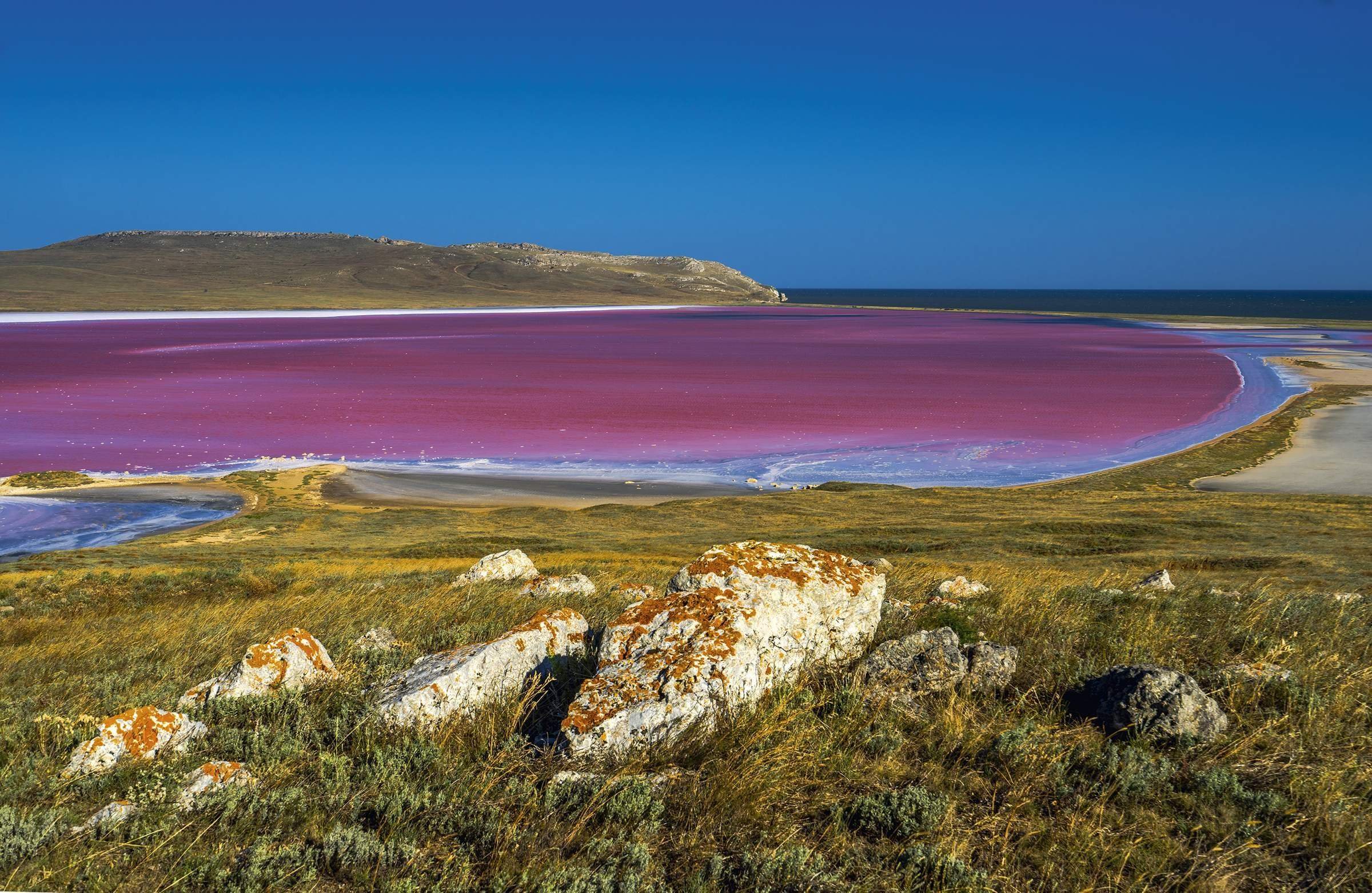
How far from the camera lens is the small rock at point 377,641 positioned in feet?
22.0

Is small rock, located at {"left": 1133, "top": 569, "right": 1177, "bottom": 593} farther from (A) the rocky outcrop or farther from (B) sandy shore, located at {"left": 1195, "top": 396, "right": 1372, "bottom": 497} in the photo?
(B) sandy shore, located at {"left": 1195, "top": 396, "right": 1372, "bottom": 497}

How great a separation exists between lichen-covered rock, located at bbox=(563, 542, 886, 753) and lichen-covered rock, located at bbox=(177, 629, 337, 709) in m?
2.12

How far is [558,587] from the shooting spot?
33.7 feet

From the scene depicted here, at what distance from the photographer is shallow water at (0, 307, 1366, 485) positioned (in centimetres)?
3186

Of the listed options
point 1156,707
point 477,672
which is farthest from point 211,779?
point 1156,707

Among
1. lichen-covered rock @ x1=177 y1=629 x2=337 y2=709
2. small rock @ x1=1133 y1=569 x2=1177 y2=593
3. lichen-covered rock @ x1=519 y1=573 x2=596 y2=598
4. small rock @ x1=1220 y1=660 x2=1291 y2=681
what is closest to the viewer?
small rock @ x1=1220 y1=660 x2=1291 y2=681

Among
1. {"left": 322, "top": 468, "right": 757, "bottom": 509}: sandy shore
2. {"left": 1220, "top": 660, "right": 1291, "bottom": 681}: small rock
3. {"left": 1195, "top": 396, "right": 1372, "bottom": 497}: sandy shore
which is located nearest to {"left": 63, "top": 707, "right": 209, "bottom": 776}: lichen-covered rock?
{"left": 1220, "top": 660, "right": 1291, "bottom": 681}: small rock

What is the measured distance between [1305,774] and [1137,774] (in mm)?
810

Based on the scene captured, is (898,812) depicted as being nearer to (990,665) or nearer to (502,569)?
(990,665)

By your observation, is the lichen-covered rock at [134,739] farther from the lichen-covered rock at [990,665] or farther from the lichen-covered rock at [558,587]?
the lichen-covered rock at [558,587]

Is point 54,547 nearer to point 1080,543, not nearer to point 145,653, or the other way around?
point 145,653

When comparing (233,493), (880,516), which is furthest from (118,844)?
(233,493)

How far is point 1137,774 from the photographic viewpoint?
14.3 ft

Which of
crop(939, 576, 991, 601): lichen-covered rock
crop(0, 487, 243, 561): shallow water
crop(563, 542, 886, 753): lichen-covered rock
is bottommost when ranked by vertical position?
crop(0, 487, 243, 561): shallow water
